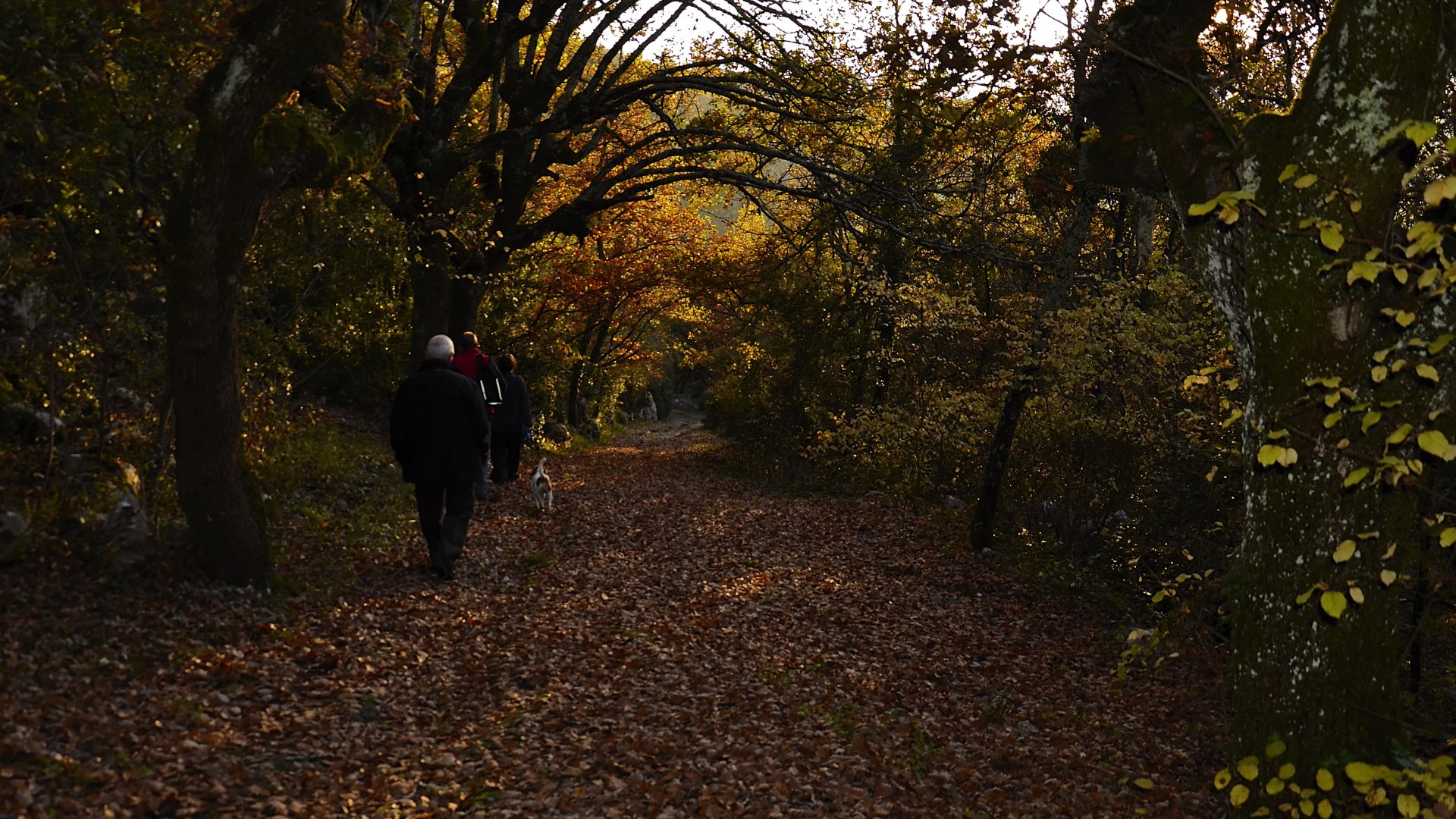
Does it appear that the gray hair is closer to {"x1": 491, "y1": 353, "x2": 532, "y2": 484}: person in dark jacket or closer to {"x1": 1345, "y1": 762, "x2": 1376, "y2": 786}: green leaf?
{"x1": 491, "y1": 353, "x2": 532, "y2": 484}: person in dark jacket

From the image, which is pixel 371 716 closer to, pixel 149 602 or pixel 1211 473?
pixel 149 602

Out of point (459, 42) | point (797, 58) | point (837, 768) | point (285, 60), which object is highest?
point (459, 42)

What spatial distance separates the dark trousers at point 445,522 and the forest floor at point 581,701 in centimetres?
27

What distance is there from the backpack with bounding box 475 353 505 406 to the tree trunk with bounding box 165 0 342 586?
5812mm

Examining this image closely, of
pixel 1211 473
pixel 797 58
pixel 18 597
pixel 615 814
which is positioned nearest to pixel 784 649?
pixel 615 814

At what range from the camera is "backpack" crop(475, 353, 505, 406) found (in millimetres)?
12773

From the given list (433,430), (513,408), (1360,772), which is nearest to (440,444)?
(433,430)

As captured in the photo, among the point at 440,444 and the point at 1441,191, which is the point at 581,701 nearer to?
the point at 440,444

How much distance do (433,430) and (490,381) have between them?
168 inches

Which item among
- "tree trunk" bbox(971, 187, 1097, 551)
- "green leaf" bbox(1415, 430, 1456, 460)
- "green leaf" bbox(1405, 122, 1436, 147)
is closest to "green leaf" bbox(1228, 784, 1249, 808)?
"green leaf" bbox(1415, 430, 1456, 460)

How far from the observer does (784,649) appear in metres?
8.20

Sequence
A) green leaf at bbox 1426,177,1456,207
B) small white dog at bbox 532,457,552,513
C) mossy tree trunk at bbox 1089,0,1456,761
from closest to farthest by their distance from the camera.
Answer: green leaf at bbox 1426,177,1456,207 < mossy tree trunk at bbox 1089,0,1456,761 < small white dog at bbox 532,457,552,513

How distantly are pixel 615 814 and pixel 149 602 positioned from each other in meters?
3.90

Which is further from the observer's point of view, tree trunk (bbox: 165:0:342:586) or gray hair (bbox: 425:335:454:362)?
gray hair (bbox: 425:335:454:362)
